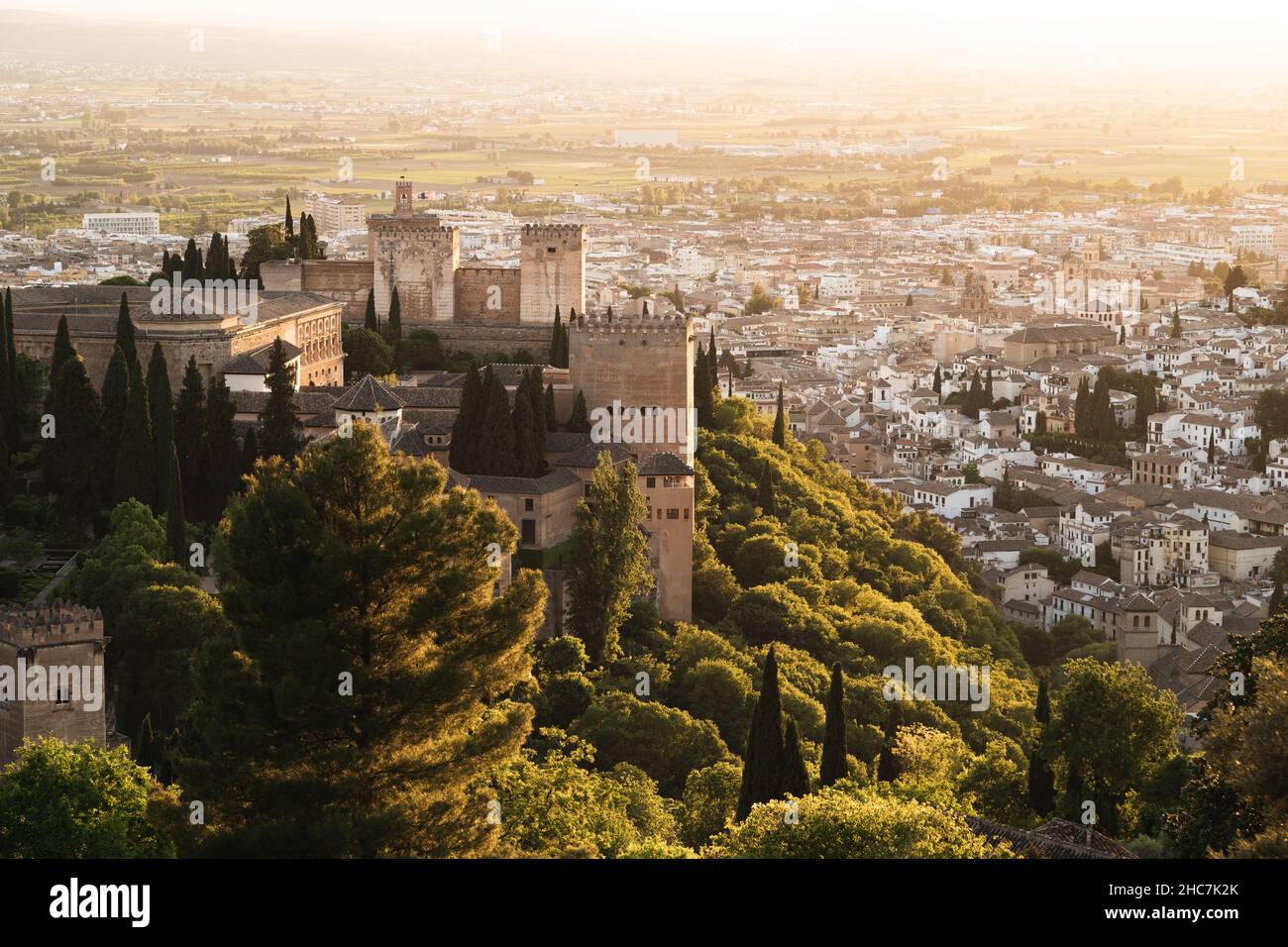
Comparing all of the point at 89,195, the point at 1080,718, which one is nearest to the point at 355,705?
the point at 1080,718

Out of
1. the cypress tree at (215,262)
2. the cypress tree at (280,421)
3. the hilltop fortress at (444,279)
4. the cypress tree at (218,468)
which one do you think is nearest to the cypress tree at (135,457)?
the cypress tree at (218,468)

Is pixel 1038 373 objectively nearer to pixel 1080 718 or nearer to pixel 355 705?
pixel 1080 718

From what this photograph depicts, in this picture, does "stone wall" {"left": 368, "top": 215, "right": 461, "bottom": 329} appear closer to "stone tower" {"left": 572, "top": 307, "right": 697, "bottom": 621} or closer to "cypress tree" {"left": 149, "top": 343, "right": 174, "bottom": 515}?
"stone tower" {"left": 572, "top": 307, "right": 697, "bottom": 621}

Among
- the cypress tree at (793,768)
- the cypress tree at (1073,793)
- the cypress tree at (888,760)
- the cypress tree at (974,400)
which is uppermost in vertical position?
the cypress tree at (793,768)

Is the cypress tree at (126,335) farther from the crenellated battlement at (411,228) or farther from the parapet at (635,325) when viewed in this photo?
the crenellated battlement at (411,228)

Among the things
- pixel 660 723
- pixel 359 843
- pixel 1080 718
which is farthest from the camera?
pixel 660 723

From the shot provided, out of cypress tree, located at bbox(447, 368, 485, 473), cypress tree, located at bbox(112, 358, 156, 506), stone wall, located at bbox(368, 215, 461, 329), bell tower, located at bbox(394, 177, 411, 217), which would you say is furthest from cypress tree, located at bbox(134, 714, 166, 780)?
bell tower, located at bbox(394, 177, 411, 217)
